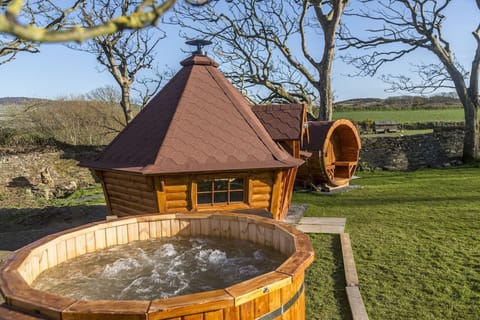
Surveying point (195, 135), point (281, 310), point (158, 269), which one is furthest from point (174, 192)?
point (281, 310)

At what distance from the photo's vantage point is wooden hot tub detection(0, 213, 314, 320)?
2365mm

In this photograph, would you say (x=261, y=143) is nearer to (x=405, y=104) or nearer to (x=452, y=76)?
(x=452, y=76)

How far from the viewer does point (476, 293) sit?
471 cm

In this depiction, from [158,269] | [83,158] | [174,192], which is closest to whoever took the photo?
[158,269]

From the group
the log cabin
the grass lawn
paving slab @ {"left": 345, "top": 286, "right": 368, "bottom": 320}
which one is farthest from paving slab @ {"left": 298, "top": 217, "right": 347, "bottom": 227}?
paving slab @ {"left": 345, "top": 286, "right": 368, "bottom": 320}

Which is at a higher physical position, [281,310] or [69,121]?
[69,121]

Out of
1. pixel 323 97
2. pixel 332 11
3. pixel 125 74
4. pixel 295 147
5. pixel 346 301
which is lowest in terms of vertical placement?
pixel 346 301

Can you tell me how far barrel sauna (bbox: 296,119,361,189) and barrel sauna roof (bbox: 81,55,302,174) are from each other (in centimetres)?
334

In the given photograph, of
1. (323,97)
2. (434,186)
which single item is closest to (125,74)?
(323,97)

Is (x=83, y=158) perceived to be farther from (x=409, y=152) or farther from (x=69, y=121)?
(x=409, y=152)

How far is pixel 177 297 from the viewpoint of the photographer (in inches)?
96.0

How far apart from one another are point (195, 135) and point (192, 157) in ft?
1.98

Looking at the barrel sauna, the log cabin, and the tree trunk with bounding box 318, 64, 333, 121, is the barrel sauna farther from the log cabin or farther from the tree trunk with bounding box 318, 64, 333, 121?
the log cabin

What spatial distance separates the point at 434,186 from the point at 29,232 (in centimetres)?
1159
